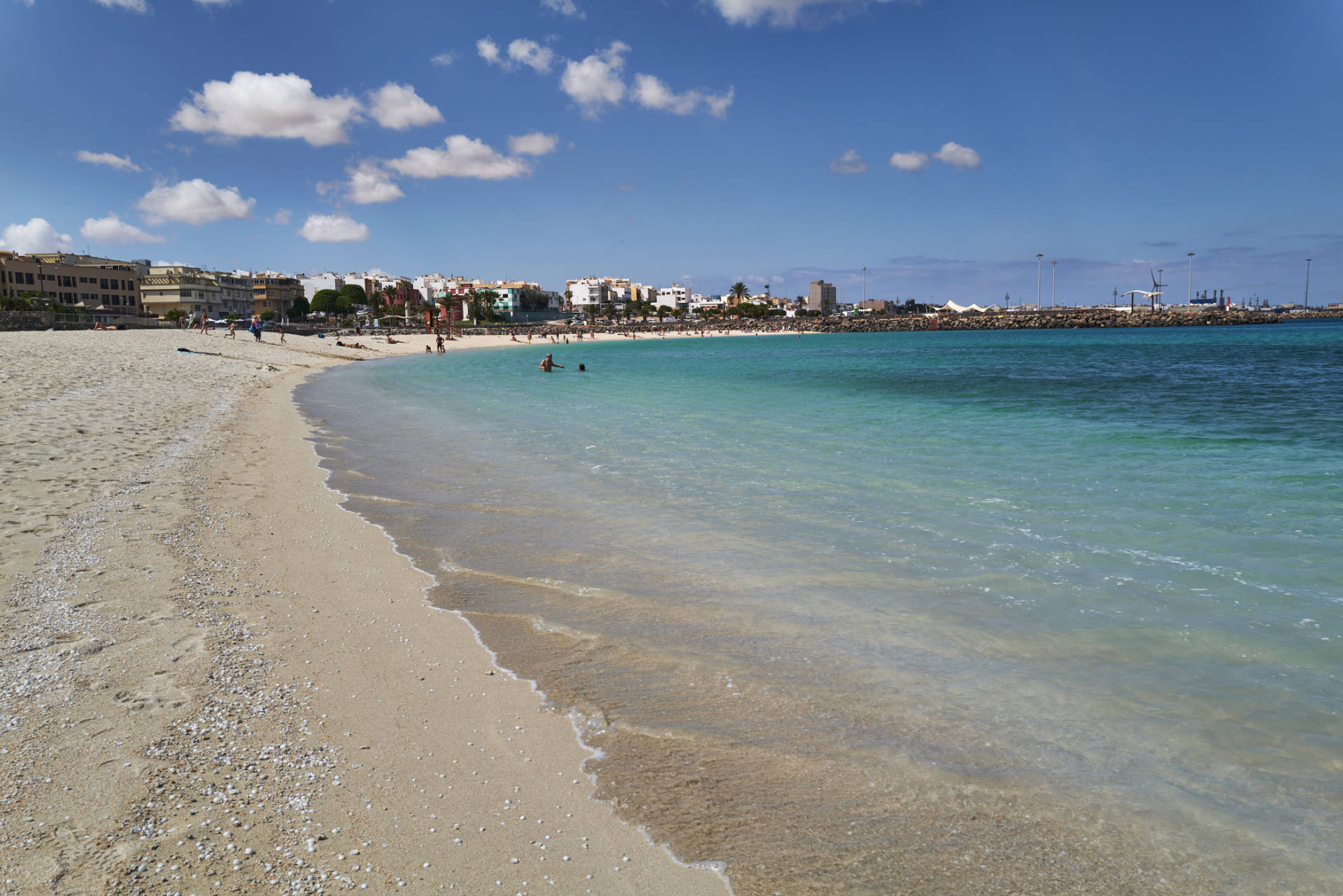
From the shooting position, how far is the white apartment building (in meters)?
153

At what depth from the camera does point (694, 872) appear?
2902mm

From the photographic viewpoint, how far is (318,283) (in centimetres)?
15350

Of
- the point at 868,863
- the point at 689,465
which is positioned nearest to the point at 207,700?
the point at 868,863

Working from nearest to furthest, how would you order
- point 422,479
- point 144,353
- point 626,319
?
point 422,479 < point 144,353 < point 626,319

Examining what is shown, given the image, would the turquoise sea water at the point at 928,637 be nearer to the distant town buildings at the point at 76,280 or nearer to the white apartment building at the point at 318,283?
the distant town buildings at the point at 76,280

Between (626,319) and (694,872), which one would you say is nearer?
(694,872)

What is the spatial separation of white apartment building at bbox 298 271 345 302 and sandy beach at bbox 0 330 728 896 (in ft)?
540

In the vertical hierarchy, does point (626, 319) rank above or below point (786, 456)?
above

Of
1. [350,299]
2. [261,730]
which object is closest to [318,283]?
[350,299]

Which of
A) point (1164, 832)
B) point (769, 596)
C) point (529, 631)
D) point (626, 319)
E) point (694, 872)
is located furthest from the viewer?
point (626, 319)

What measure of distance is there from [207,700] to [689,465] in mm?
9074

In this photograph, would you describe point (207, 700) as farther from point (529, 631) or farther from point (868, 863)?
point (868, 863)

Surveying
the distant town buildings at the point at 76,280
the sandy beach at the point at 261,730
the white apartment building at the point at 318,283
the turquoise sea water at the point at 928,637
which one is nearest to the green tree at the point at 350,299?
the white apartment building at the point at 318,283

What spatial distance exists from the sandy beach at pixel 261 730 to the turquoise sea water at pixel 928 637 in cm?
39
